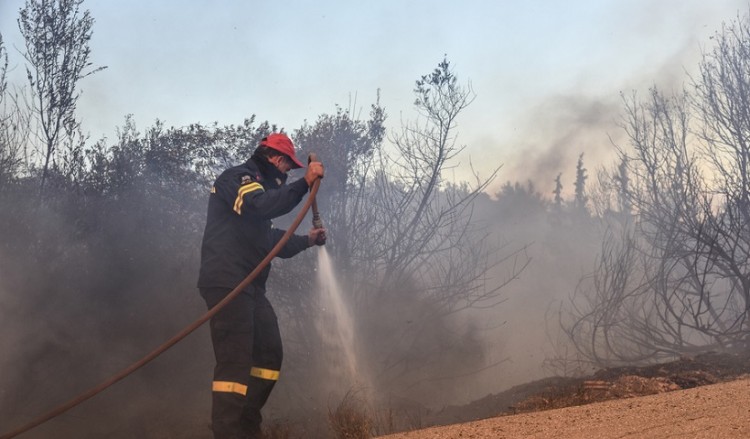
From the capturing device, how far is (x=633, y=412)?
4227 mm

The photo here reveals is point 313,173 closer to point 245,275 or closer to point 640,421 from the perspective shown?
point 245,275

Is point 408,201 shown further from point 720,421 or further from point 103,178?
point 720,421

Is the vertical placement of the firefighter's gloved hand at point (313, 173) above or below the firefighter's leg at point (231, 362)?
above

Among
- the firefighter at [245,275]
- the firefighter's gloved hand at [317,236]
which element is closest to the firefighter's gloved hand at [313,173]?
the firefighter at [245,275]

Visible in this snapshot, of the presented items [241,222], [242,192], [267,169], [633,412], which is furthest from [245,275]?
[633,412]

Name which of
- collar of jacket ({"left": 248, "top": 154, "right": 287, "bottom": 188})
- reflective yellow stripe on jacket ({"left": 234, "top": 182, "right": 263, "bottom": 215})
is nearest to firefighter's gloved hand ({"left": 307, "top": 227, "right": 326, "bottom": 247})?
collar of jacket ({"left": 248, "top": 154, "right": 287, "bottom": 188})

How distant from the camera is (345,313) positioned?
979 centimetres

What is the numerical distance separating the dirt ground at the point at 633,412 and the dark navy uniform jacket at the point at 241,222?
1.43 meters

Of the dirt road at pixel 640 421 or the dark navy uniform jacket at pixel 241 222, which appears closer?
the dirt road at pixel 640 421

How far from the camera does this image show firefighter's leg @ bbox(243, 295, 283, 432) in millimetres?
4742

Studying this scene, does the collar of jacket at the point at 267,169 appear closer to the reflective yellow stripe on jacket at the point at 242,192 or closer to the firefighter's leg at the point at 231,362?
the reflective yellow stripe on jacket at the point at 242,192

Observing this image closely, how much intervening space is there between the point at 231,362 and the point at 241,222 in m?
0.89

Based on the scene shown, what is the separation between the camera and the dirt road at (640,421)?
3578 millimetres

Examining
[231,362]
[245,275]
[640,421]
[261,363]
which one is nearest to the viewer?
[640,421]
